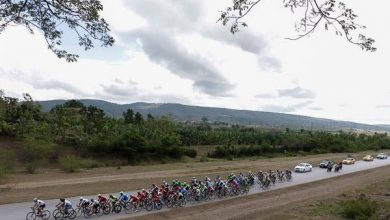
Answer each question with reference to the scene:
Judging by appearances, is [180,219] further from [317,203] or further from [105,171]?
[105,171]

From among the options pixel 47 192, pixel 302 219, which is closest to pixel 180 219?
pixel 302 219

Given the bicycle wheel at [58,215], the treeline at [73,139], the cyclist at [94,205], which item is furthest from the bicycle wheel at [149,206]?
the treeline at [73,139]

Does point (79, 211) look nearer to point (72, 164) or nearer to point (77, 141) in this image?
point (72, 164)

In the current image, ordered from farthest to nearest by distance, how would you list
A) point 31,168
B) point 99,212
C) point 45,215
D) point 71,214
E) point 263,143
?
point 263,143
point 31,168
point 99,212
point 71,214
point 45,215

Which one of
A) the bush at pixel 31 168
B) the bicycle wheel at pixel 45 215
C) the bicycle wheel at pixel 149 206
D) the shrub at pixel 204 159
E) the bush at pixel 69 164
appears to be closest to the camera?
the bicycle wheel at pixel 45 215

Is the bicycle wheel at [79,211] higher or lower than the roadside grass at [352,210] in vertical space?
lower

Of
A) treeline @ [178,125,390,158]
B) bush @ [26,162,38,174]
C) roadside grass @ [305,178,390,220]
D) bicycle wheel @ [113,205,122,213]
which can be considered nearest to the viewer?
roadside grass @ [305,178,390,220]

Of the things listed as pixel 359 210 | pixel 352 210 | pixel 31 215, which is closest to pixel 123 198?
pixel 31 215

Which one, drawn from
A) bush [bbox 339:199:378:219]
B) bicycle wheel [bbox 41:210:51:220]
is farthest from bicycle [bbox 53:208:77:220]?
bush [bbox 339:199:378:219]

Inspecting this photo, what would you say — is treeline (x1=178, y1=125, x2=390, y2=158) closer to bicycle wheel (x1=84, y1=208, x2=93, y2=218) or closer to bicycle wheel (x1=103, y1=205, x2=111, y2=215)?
bicycle wheel (x1=103, y1=205, x2=111, y2=215)

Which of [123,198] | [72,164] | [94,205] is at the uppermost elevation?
[123,198]

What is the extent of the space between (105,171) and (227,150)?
37.5 metres

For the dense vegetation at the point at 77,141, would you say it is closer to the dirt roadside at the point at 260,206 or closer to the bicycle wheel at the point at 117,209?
the bicycle wheel at the point at 117,209

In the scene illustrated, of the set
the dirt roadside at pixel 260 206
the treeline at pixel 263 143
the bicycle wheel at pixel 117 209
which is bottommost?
the dirt roadside at pixel 260 206
